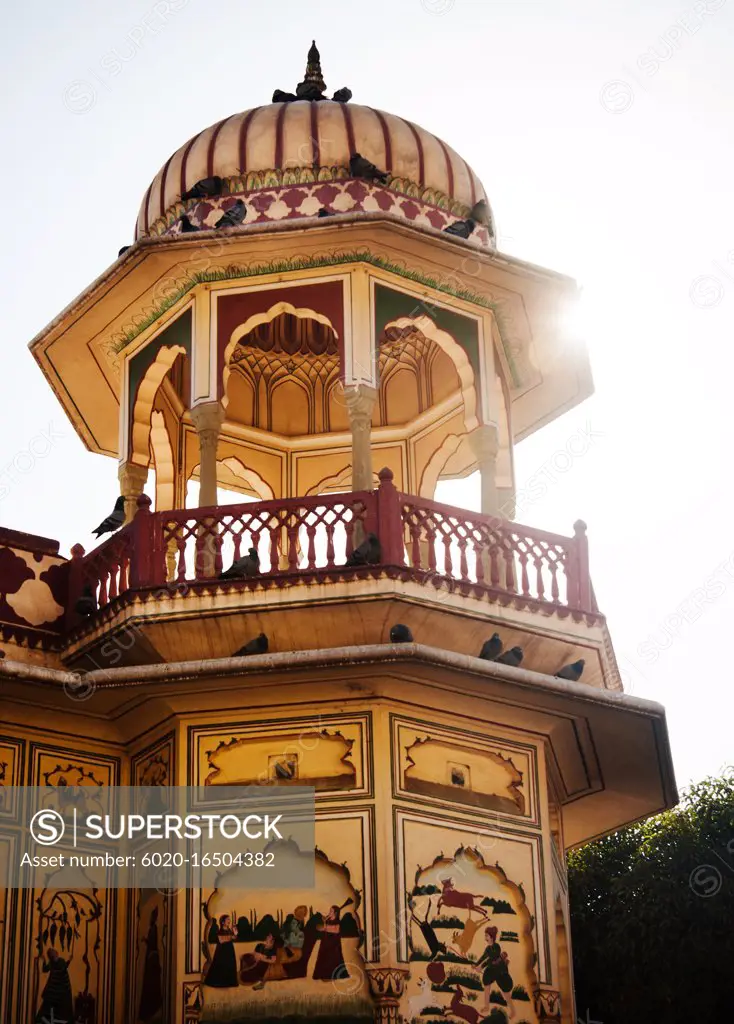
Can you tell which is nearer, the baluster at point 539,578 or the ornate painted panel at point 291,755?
the ornate painted panel at point 291,755

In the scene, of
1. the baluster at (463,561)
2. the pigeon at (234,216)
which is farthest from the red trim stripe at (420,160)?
the baluster at (463,561)

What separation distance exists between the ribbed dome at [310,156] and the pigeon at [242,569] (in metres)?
3.30

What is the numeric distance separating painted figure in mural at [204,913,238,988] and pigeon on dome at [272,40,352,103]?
7107 millimetres

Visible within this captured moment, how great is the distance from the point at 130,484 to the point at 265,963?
4280 mm

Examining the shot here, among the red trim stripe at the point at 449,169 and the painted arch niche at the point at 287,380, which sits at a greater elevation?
the red trim stripe at the point at 449,169

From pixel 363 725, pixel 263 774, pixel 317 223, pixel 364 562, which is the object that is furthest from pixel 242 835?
pixel 317 223

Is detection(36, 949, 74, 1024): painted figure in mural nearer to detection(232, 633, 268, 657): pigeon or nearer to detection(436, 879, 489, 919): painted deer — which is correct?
detection(232, 633, 268, 657): pigeon

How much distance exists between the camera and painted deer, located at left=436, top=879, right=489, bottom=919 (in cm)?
1062

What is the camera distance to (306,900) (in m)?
10.5

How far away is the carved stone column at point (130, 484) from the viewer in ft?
42.5

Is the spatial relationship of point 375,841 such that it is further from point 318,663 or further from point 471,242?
point 471,242

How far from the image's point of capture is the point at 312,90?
46.8 ft

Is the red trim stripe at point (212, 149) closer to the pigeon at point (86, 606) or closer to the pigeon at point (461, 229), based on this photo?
the pigeon at point (461, 229)

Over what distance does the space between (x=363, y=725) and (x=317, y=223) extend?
154 inches
